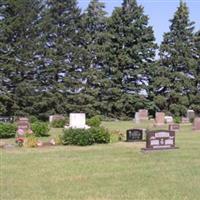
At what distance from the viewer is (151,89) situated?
180 ft

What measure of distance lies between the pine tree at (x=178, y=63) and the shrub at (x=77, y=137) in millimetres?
32294

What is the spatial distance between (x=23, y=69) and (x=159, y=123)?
16258mm

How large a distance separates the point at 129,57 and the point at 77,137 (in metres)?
33.1

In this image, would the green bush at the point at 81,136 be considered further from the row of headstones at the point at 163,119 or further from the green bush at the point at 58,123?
the green bush at the point at 58,123

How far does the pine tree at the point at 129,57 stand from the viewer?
176 ft

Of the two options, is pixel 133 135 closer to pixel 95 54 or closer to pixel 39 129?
pixel 39 129

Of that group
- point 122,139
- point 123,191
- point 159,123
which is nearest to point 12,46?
point 159,123

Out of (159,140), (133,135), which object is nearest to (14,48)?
(133,135)

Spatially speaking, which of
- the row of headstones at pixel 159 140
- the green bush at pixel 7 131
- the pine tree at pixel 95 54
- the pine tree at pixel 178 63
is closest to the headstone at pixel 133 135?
the row of headstones at pixel 159 140

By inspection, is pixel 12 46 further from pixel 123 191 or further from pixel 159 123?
pixel 123 191

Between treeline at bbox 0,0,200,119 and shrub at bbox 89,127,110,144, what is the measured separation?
89.6 ft

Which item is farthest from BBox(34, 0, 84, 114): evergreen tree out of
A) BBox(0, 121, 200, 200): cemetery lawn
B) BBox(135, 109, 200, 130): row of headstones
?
BBox(0, 121, 200, 200): cemetery lawn

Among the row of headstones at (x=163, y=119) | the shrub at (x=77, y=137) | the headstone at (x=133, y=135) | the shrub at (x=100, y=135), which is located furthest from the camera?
the row of headstones at (x=163, y=119)

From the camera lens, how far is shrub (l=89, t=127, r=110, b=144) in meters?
22.2
